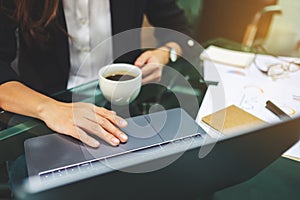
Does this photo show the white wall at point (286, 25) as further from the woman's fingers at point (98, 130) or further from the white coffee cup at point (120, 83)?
the woman's fingers at point (98, 130)

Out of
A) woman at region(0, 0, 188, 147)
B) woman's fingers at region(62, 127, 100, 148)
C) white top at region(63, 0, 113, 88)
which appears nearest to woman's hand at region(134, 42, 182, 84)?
woman at region(0, 0, 188, 147)

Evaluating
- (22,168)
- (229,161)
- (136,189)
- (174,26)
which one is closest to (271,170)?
(229,161)

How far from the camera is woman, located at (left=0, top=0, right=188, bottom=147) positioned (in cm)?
78

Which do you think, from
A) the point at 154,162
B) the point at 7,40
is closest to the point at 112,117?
the point at 154,162

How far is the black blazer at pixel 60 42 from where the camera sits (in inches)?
38.3

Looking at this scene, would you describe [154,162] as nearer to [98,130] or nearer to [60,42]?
[98,130]

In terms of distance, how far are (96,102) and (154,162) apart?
1.51 feet

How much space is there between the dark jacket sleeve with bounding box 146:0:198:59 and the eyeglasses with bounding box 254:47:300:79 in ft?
0.82

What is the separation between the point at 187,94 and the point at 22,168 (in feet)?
1.43

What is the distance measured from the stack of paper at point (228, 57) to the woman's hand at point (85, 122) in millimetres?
431

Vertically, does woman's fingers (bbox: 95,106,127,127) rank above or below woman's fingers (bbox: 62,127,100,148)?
above

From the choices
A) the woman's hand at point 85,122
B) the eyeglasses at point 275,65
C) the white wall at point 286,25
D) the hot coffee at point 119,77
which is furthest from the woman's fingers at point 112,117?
the white wall at point 286,25

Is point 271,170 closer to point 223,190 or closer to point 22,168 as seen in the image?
point 223,190

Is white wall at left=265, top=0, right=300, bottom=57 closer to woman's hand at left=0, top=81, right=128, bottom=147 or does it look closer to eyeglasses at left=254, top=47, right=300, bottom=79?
eyeglasses at left=254, top=47, right=300, bottom=79
